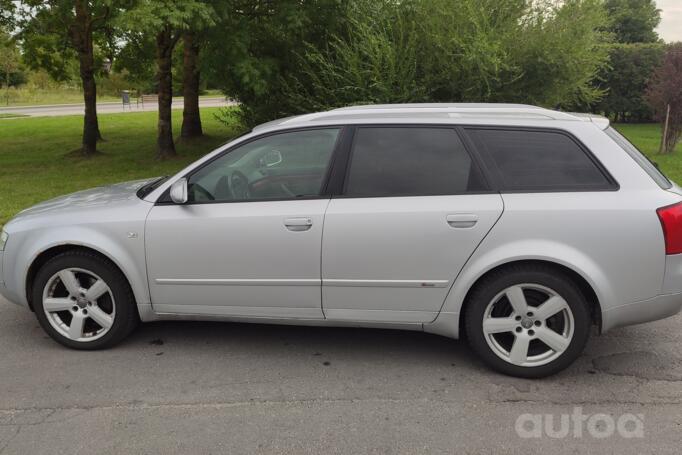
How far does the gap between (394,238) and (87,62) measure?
13550mm

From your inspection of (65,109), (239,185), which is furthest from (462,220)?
(65,109)

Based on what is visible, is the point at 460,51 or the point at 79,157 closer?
the point at 460,51

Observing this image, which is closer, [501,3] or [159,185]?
[159,185]

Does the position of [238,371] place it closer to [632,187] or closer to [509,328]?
[509,328]

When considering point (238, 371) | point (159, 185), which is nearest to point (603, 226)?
point (238, 371)

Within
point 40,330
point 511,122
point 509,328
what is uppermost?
point 511,122

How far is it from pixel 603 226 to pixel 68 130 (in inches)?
850

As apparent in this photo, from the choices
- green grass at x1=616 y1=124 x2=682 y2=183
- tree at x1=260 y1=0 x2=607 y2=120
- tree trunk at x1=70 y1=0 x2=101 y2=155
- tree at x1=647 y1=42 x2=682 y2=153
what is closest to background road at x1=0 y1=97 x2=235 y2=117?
tree trunk at x1=70 y1=0 x2=101 y2=155

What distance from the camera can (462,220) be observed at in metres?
3.45

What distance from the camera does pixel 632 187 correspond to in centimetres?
341

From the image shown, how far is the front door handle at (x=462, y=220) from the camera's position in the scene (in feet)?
11.3

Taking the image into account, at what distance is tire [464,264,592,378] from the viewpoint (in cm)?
345

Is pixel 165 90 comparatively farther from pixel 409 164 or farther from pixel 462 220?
pixel 462 220

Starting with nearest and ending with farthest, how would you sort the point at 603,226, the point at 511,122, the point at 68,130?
the point at 603,226 < the point at 511,122 < the point at 68,130
